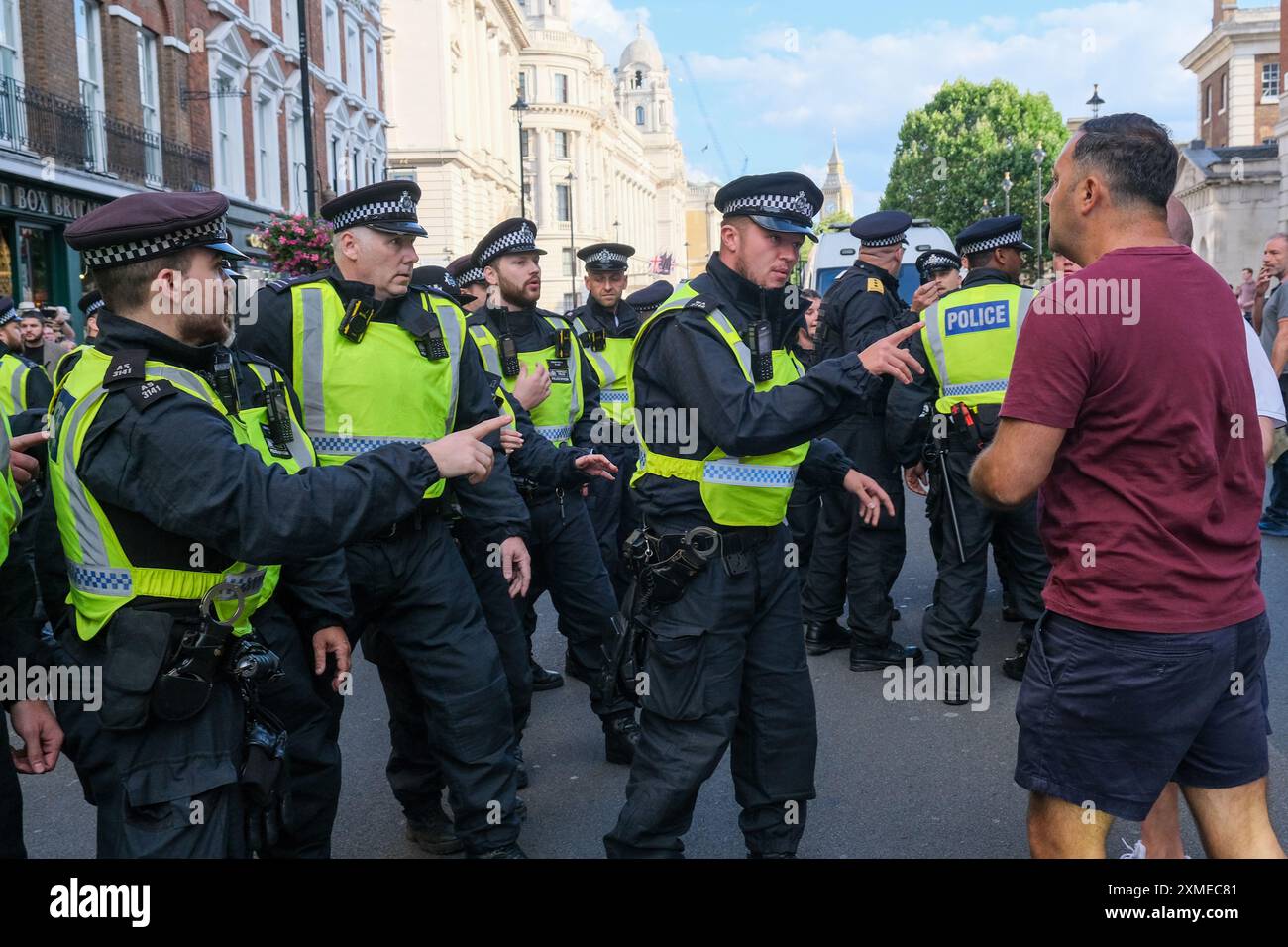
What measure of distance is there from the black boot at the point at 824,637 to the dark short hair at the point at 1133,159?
4.68 metres

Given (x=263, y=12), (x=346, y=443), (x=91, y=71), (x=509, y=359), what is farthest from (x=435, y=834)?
(x=263, y=12)

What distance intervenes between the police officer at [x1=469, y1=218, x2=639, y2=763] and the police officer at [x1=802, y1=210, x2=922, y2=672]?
59.8 inches

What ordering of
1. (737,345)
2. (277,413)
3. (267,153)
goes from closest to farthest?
(277,413), (737,345), (267,153)

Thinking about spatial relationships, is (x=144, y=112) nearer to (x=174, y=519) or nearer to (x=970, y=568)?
(x=970, y=568)

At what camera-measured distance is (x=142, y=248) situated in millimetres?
2812

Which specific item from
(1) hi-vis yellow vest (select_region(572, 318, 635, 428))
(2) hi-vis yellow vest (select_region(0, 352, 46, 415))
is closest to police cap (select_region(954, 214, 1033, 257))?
(1) hi-vis yellow vest (select_region(572, 318, 635, 428))

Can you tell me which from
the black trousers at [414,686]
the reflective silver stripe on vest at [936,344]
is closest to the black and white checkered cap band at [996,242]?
the reflective silver stripe on vest at [936,344]

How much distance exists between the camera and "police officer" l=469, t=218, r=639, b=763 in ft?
17.7

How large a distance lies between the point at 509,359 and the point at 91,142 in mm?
14833

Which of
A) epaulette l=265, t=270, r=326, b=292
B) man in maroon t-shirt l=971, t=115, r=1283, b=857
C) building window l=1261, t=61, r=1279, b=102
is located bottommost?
man in maroon t-shirt l=971, t=115, r=1283, b=857

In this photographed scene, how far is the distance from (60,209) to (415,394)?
608 inches

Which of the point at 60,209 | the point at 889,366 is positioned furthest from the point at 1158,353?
the point at 60,209

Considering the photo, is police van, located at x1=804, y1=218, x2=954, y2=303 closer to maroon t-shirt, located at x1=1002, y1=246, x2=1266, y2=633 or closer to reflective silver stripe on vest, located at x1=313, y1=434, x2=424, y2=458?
reflective silver stripe on vest, located at x1=313, y1=434, x2=424, y2=458

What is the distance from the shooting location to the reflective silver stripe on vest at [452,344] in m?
4.11
